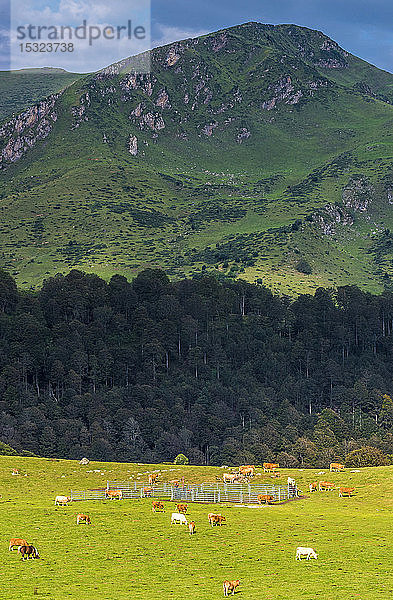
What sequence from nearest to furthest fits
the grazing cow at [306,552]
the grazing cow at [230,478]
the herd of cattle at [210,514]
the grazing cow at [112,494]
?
the herd of cattle at [210,514] → the grazing cow at [306,552] → the grazing cow at [112,494] → the grazing cow at [230,478]

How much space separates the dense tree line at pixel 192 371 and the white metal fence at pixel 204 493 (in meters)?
59.9

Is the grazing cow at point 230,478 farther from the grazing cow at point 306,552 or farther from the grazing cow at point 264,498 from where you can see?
the grazing cow at point 306,552

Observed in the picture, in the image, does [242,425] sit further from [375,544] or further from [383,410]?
[375,544]

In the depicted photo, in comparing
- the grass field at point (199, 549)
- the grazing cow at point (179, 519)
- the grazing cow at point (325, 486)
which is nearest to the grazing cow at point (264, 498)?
the grass field at point (199, 549)

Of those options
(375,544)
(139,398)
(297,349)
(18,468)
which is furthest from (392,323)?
(375,544)

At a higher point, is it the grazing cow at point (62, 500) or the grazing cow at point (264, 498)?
the grazing cow at point (62, 500)

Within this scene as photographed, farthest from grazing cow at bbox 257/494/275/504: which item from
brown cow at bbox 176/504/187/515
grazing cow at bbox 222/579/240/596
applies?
grazing cow at bbox 222/579/240/596

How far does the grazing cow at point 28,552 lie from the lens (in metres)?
34.8

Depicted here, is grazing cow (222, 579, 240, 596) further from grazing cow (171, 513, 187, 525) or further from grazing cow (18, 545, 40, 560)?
grazing cow (171, 513, 187, 525)

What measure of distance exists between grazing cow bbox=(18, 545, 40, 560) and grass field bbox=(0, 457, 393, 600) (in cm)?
36

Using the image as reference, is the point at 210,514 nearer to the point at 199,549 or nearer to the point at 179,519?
the point at 179,519

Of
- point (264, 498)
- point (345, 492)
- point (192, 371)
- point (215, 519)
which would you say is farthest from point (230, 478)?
point (192, 371)

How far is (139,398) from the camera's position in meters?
138

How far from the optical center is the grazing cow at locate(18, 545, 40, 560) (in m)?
34.8
